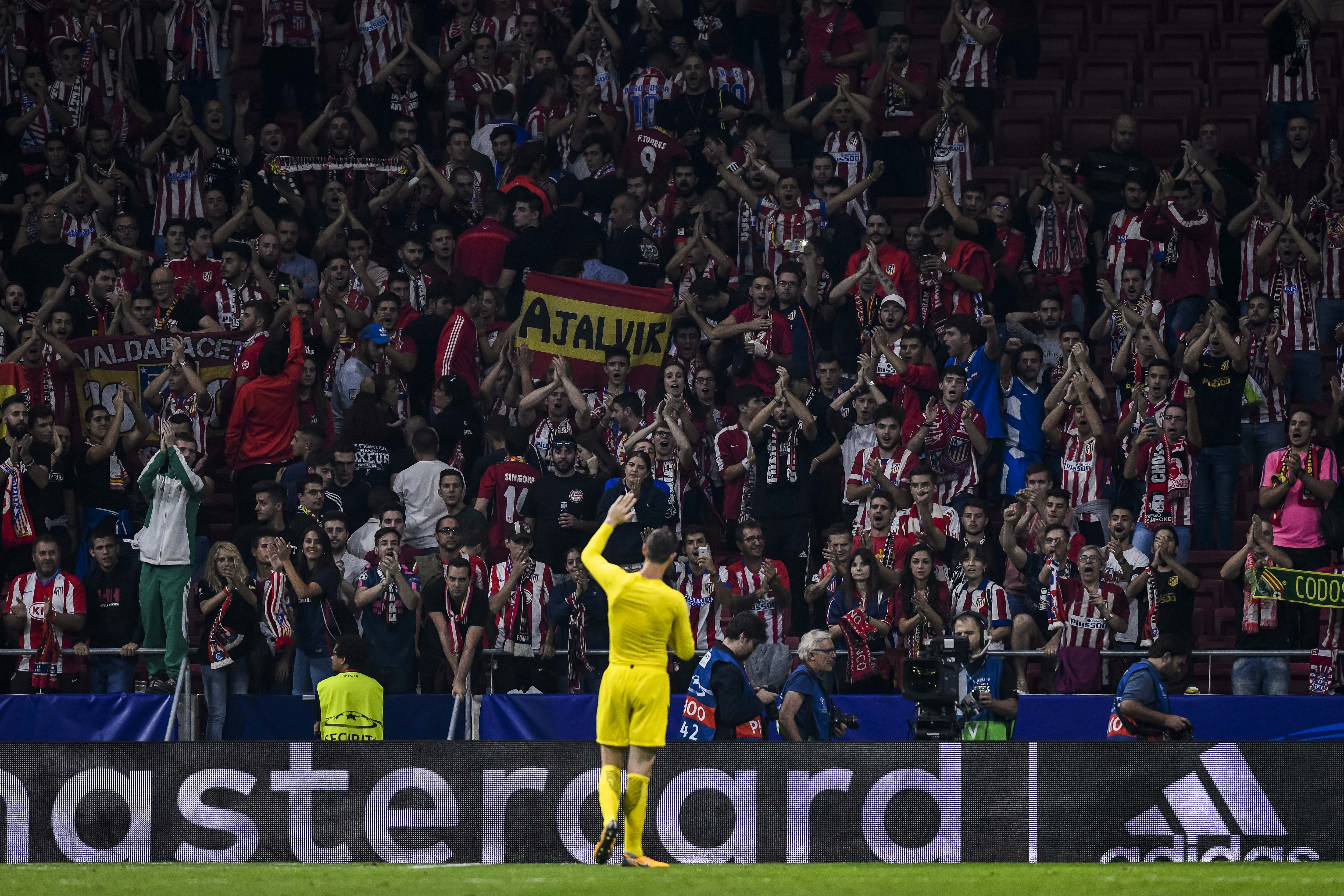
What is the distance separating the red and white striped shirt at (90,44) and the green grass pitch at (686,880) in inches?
428

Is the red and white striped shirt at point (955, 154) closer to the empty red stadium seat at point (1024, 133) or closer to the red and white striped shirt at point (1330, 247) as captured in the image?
the empty red stadium seat at point (1024, 133)

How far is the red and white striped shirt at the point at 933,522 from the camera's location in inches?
555

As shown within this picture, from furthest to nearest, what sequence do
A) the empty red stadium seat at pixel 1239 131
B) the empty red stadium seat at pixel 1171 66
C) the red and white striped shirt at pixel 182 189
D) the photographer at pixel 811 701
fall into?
the empty red stadium seat at pixel 1171 66 < the empty red stadium seat at pixel 1239 131 < the red and white striped shirt at pixel 182 189 < the photographer at pixel 811 701

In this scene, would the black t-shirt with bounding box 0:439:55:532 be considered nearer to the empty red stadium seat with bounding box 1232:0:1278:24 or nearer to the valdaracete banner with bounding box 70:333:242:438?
the valdaracete banner with bounding box 70:333:242:438

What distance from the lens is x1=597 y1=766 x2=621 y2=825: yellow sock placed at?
9.16m

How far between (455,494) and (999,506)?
4.41 m

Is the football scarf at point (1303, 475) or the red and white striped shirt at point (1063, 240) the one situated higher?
the red and white striped shirt at point (1063, 240)

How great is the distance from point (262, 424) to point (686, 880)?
24.9 ft

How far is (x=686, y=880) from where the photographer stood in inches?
348

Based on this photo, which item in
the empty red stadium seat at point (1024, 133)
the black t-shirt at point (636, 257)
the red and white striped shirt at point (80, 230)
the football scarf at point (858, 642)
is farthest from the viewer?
the empty red stadium seat at point (1024, 133)

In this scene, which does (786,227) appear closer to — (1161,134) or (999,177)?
(999,177)

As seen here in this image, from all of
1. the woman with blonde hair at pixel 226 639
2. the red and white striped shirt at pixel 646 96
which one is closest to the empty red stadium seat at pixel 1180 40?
the red and white striped shirt at pixel 646 96

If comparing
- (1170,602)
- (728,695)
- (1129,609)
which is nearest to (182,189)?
(728,695)

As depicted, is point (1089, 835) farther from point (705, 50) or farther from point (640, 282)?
point (705, 50)
